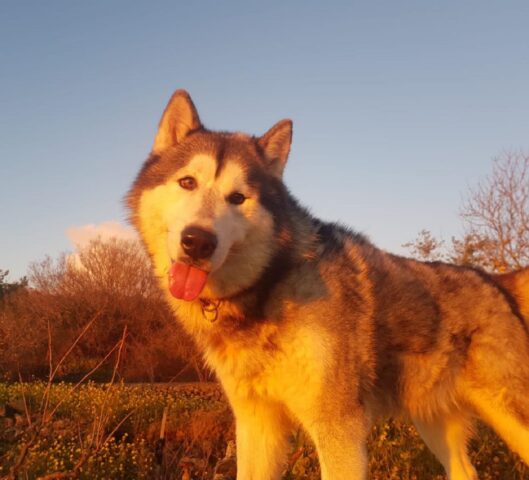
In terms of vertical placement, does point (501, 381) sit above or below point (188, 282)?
below

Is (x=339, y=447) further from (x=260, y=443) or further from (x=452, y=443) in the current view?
(x=452, y=443)

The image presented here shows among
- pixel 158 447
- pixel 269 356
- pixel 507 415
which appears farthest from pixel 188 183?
pixel 158 447

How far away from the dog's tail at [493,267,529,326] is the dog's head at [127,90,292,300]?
217 centimetres

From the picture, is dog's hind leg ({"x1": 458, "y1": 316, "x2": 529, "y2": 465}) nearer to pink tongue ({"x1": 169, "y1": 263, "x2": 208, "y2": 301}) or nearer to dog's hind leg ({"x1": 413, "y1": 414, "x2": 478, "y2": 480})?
dog's hind leg ({"x1": 413, "y1": 414, "x2": 478, "y2": 480})

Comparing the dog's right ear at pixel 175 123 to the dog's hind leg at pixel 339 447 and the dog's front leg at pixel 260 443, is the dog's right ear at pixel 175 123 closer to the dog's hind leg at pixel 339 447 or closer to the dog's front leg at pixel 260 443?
the dog's front leg at pixel 260 443

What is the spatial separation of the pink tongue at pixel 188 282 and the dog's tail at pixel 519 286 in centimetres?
274

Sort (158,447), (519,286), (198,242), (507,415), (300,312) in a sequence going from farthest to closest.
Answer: (158,447) < (519,286) < (507,415) < (300,312) < (198,242)

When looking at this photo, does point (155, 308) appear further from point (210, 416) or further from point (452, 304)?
point (452, 304)

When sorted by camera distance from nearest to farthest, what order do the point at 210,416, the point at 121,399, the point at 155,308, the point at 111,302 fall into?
1. the point at 210,416
2. the point at 121,399
3. the point at 155,308
4. the point at 111,302

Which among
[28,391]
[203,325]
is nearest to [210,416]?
[28,391]

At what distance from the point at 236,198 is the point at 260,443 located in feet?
5.93

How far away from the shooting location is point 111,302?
21.4 meters

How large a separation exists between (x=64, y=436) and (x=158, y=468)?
7.21ft

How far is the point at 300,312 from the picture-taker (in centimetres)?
335
